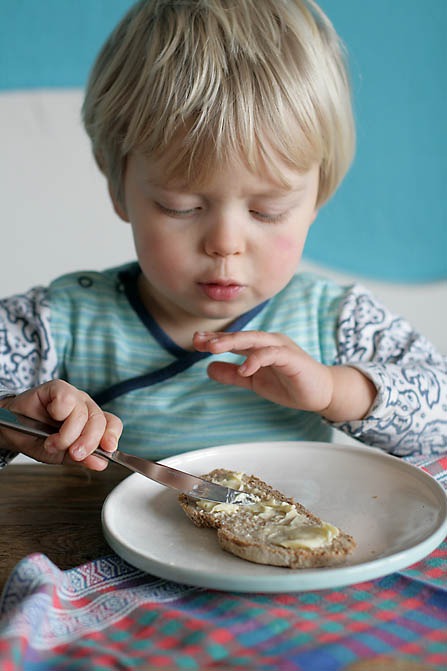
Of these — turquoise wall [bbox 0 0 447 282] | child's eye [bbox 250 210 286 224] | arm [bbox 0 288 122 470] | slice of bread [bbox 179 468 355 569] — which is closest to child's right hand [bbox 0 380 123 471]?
arm [bbox 0 288 122 470]

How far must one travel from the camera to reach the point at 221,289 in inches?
39.1

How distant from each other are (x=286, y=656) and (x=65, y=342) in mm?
796

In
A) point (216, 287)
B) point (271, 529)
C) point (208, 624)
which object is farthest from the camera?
point (216, 287)

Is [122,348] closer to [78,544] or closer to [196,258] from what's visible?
[196,258]

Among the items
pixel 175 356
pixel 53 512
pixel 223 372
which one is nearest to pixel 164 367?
pixel 175 356

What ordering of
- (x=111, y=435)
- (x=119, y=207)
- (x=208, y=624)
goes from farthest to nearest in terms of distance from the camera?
(x=119, y=207)
(x=111, y=435)
(x=208, y=624)

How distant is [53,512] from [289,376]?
0.34 meters

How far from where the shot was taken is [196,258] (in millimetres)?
966

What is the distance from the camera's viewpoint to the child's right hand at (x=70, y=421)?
76 centimetres

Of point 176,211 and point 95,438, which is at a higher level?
point 176,211

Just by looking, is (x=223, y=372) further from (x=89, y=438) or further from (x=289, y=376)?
(x=89, y=438)

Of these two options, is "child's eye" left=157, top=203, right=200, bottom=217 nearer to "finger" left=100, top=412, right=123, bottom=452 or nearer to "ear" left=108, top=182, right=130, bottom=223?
"ear" left=108, top=182, right=130, bottom=223

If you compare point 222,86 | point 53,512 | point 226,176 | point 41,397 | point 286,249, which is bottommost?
point 53,512

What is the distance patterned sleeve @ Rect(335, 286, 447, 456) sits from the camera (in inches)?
40.3
